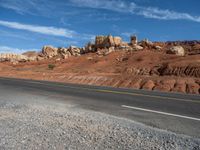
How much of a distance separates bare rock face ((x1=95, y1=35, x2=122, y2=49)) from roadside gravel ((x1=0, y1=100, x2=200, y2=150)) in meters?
64.8

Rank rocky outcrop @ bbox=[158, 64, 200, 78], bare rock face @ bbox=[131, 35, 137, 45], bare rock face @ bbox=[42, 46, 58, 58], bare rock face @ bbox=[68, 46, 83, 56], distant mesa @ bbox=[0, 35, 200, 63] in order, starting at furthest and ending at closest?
bare rock face @ bbox=[42, 46, 58, 58] < bare rock face @ bbox=[68, 46, 83, 56] < bare rock face @ bbox=[131, 35, 137, 45] < distant mesa @ bbox=[0, 35, 200, 63] < rocky outcrop @ bbox=[158, 64, 200, 78]

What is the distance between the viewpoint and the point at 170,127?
25.9 ft

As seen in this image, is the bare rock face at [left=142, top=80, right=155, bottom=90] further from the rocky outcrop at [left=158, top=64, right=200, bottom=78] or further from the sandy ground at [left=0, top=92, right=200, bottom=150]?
the sandy ground at [left=0, top=92, right=200, bottom=150]

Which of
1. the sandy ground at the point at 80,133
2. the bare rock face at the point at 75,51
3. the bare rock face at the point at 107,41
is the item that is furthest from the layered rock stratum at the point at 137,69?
the sandy ground at the point at 80,133

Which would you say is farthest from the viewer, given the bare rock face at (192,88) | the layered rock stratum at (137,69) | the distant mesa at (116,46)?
the distant mesa at (116,46)

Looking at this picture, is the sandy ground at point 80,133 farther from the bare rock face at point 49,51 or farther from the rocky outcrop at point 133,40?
the bare rock face at point 49,51

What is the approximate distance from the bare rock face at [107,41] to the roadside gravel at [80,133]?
213 ft

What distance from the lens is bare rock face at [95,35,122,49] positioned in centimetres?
7431

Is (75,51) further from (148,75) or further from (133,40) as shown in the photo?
(148,75)

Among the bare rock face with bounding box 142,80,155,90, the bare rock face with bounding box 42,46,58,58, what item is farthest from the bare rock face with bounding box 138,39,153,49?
the bare rock face with bounding box 42,46,58,58

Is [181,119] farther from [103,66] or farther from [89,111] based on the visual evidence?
[103,66]

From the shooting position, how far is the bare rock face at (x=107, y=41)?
7431 cm

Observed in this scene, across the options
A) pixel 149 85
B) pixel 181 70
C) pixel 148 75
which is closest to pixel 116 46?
pixel 148 75

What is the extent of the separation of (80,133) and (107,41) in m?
69.4
